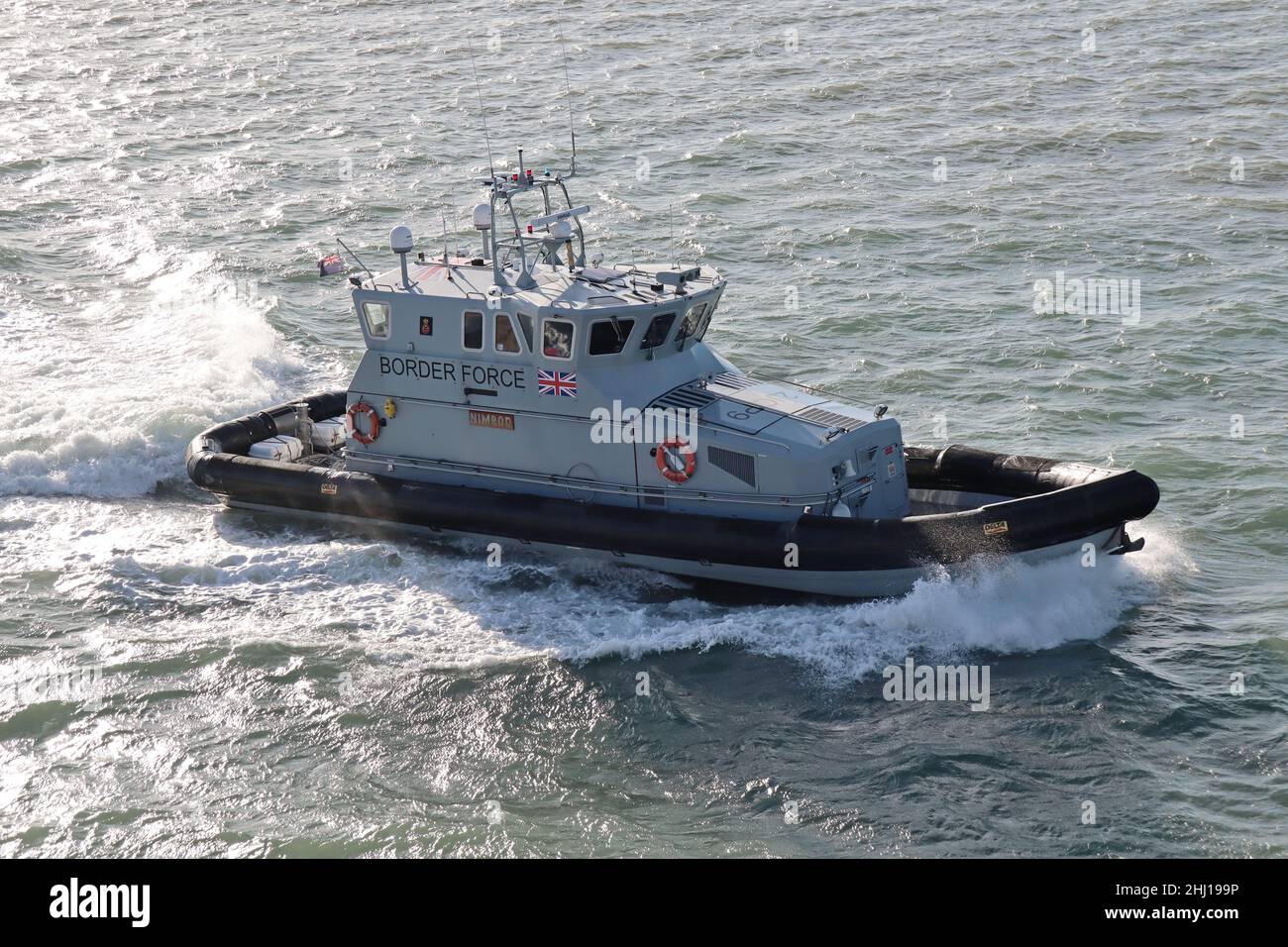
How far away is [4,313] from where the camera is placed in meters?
20.6

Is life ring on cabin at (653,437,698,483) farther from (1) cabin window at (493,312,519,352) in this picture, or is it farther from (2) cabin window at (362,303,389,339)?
(2) cabin window at (362,303,389,339)

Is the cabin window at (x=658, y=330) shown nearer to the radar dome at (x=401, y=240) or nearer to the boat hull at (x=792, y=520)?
the boat hull at (x=792, y=520)

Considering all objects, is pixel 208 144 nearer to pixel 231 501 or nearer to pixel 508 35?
pixel 508 35

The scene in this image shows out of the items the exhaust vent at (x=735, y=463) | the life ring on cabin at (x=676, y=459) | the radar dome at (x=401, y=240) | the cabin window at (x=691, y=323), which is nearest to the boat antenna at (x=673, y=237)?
the cabin window at (x=691, y=323)

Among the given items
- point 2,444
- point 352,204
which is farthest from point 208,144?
point 2,444

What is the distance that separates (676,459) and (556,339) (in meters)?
1.59

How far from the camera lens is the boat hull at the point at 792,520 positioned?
481 inches

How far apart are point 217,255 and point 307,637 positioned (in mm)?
11977

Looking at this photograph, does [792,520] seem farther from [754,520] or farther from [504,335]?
[504,335]

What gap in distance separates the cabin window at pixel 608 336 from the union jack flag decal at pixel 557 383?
330 millimetres

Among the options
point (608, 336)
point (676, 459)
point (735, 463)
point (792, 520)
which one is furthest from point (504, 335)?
point (792, 520)

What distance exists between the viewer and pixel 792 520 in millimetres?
12766
